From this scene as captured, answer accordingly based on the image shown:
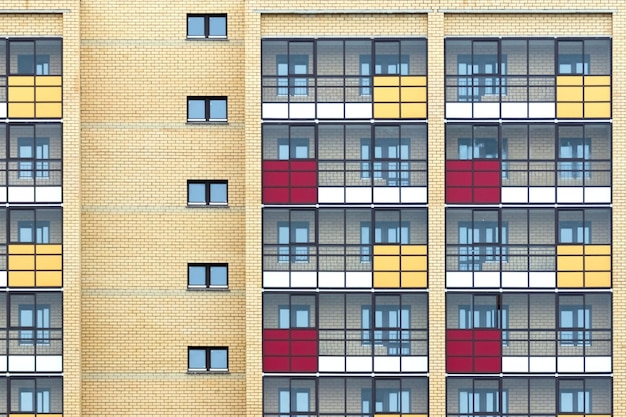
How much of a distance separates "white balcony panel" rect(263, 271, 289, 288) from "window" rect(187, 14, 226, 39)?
6.88 m

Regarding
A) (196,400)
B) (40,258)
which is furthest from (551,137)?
(40,258)

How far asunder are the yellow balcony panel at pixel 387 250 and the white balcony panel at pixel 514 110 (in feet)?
15.1

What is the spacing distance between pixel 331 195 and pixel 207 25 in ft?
19.8

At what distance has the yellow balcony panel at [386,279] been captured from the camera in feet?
75.2

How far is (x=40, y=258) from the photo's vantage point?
75.5 ft

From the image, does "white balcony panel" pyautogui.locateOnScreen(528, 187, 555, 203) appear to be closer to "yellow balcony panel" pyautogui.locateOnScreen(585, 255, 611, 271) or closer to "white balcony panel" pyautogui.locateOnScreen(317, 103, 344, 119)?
"yellow balcony panel" pyautogui.locateOnScreen(585, 255, 611, 271)

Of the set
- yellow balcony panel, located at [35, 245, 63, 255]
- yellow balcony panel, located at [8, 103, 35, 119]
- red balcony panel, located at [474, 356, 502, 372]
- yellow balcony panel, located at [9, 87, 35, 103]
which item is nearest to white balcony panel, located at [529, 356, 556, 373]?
red balcony panel, located at [474, 356, 502, 372]

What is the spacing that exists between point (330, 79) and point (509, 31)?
507 centimetres

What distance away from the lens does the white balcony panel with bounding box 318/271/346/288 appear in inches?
904

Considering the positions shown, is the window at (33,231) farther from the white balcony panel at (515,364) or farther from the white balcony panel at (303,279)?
the white balcony panel at (515,364)

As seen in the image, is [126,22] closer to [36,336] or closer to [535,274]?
[36,336]

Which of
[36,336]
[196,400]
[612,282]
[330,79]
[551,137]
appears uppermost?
[330,79]

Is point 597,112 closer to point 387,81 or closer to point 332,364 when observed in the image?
point 387,81

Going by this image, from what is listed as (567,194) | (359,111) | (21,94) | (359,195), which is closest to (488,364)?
(567,194)
